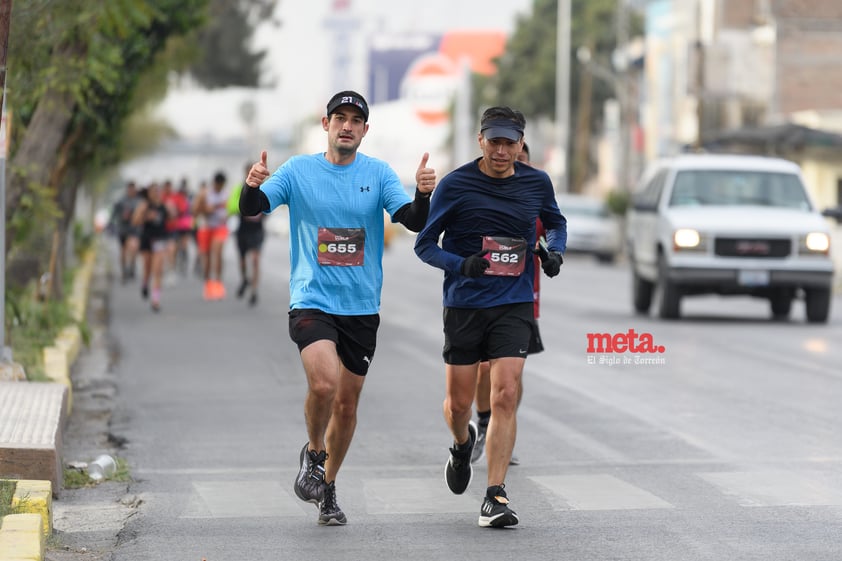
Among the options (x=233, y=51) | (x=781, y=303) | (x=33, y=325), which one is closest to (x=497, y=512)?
(x=33, y=325)

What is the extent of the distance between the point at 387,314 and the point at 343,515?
670 inches

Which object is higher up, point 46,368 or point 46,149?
point 46,149

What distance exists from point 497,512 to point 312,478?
2.86 feet

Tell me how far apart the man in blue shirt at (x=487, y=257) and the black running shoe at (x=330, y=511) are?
762mm

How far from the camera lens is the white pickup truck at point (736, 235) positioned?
73.4ft

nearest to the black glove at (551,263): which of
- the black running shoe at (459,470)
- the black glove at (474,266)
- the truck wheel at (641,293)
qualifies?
the black glove at (474,266)

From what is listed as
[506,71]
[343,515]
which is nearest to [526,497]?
[343,515]

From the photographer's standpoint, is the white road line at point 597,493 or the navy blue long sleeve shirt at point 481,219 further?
the white road line at point 597,493

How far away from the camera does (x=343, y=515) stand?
343 inches

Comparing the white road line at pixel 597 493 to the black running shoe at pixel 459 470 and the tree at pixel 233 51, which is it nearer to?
the black running shoe at pixel 459 470

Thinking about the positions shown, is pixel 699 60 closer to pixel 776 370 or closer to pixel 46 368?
pixel 776 370

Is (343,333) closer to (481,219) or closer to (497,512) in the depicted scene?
(481,219)

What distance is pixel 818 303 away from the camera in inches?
901

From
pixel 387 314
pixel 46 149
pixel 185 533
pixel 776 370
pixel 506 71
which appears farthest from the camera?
pixel 506 71
